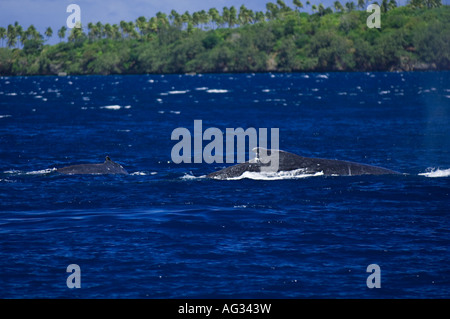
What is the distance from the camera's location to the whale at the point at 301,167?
27844 mm

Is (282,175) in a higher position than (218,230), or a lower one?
higher

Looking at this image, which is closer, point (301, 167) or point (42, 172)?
point (301, 167)

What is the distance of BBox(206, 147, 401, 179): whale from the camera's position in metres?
27.8

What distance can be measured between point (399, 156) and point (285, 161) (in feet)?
38.1

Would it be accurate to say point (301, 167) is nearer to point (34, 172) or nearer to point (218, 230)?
point (218, 230)

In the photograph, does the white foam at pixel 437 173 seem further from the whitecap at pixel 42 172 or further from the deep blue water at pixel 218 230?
the whitecap at pixel 42 172

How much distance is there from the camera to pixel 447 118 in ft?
218

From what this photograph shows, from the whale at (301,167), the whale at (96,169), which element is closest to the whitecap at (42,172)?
the whale at (96,169)

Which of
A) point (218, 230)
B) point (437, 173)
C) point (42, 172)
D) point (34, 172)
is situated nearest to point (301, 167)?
point (437, 173)

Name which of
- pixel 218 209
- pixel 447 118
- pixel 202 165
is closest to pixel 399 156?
pixel 202 165

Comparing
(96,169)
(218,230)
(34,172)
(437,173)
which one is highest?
(96,169)

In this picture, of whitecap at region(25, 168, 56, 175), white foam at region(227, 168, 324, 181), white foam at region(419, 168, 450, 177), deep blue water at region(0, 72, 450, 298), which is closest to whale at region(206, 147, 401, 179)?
white foam at region(227, 168, 324, 181)

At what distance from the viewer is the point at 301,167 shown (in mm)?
28016

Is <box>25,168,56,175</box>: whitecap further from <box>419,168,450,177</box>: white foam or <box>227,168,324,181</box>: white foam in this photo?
<box>419,168,450,177</box>: white foam
